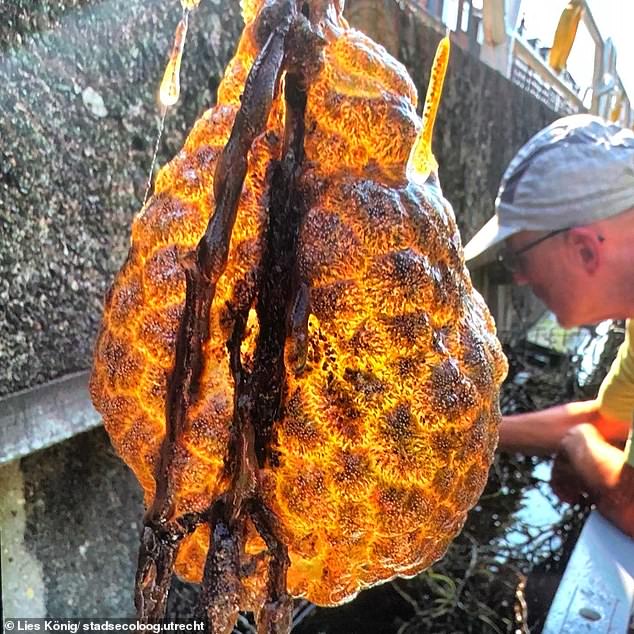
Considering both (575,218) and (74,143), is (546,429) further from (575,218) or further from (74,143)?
(74,143)

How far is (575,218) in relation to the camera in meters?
1.89

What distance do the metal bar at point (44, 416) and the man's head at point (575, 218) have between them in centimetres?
139

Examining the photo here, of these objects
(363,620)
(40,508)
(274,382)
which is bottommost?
(363,620)

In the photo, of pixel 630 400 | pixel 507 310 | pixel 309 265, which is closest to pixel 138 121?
pixel 309 265

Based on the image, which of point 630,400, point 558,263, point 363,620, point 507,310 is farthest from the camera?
point 507,310

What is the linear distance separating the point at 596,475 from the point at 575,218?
0.75 metres

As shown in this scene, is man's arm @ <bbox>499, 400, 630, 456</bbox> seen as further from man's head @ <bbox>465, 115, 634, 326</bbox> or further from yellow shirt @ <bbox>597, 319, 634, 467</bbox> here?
man's head @ <bbox>465, 115, 634, 326</bbox>

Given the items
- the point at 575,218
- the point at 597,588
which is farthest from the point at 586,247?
the point at 597,588

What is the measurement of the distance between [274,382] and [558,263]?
1757 mm

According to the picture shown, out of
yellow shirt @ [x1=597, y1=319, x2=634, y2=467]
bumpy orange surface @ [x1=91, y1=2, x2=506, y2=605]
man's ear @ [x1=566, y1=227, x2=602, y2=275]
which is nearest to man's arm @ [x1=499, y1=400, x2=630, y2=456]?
yellow shirt @ [x1=597, y1=319, x2=634, y2=467]

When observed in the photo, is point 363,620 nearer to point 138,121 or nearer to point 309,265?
point 138,121

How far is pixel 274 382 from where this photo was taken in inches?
15.5

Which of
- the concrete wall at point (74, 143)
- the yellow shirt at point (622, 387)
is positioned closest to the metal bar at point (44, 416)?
the concrete wall at point (74, 143)

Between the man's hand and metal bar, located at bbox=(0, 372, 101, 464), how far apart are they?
58.0 inches
